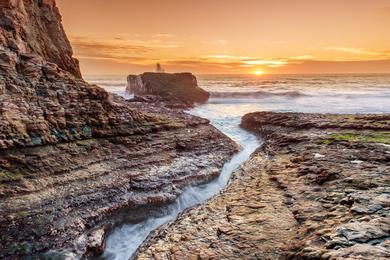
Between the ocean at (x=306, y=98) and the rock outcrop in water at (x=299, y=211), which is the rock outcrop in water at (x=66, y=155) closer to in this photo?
the rock outcrop in water at (x=299, y=211)

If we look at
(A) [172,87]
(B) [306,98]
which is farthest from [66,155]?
(B) [306,98]

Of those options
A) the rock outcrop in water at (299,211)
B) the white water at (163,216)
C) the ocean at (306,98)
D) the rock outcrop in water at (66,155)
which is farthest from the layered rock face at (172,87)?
the rock outcrop in water at (299,211)

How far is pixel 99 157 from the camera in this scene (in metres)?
12.0

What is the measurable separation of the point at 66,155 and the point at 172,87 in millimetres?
32368

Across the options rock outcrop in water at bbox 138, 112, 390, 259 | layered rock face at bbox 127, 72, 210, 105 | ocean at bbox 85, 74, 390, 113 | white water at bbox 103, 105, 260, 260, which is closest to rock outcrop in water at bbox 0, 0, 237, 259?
white water at bbox 103, 105, 260, 260

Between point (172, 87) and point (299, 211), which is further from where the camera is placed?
point (172, 87)

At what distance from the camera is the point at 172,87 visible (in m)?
42.9

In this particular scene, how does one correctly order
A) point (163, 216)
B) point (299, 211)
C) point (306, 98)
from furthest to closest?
point (306, 98) < point (163, 216) < point (299, 211)

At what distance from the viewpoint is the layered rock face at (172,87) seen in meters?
41.8

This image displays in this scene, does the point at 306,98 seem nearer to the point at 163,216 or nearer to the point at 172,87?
the point at 172,87

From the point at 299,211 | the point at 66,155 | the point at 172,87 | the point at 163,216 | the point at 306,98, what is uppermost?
the point at 172,87

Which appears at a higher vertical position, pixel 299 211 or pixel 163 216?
pixel 299 211

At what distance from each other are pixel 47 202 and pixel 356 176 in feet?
30.4

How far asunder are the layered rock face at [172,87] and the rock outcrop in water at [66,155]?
2610 cm
